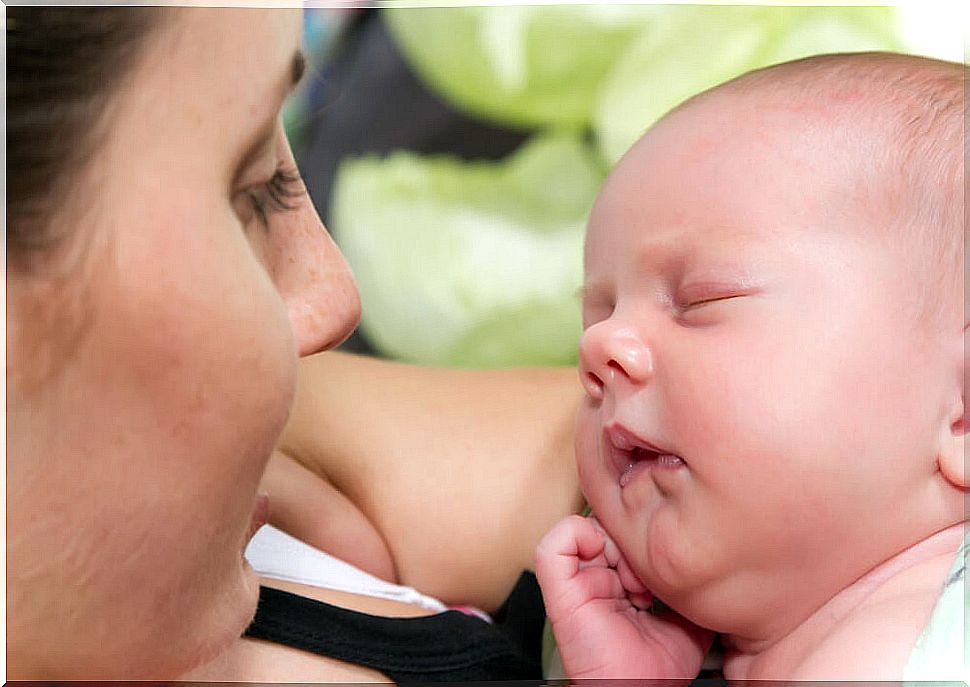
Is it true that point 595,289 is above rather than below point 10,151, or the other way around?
below

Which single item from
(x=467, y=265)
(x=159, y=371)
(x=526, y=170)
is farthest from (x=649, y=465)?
(x=526, y=170)

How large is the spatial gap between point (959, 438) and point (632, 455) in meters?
0.20

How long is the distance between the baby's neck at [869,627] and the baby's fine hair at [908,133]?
15 cm

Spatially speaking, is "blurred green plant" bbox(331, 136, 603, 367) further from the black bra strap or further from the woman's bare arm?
the black bra strap

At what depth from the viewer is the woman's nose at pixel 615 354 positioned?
0.75 metres

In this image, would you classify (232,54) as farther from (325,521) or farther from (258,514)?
(325,521)

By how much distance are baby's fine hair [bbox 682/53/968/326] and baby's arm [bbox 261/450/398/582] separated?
1.55ft

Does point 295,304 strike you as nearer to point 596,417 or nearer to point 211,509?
point 211,509

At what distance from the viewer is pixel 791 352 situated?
715 millimetres

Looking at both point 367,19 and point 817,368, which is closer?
point 817,368

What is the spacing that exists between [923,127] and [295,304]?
40cm

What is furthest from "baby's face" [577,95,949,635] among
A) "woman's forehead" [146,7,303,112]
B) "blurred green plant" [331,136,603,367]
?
"blurred green plant" [331,136,603,367]

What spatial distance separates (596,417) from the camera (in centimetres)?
83

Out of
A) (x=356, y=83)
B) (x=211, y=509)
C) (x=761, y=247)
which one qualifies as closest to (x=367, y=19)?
(x=356, y=83)
